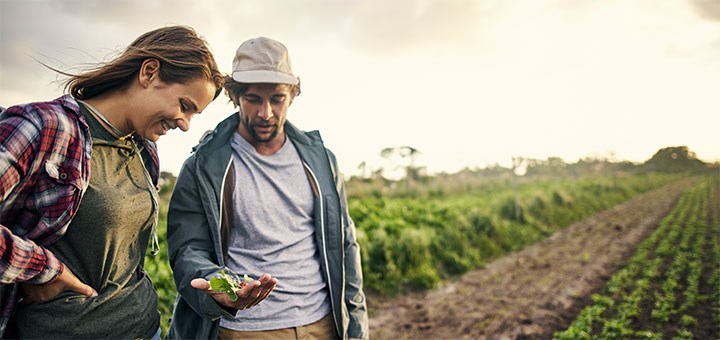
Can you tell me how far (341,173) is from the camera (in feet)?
7.59

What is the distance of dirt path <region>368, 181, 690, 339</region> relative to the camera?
5.42 m

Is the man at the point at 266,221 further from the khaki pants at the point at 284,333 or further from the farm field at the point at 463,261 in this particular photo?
the farm field at the point at 463,261

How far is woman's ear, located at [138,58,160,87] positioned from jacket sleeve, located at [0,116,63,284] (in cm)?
36

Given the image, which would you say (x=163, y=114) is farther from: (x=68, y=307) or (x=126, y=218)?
(x=68, y=307)

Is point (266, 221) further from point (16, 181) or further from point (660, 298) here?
point (660, 298)

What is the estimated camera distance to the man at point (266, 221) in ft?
6.19

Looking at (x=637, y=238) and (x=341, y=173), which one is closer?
(x=341, y=173)

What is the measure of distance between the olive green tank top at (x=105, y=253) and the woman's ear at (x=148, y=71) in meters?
0.19

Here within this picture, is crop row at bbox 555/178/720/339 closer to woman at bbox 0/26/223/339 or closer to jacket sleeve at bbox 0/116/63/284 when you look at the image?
woman at bbox 0/26/223/339

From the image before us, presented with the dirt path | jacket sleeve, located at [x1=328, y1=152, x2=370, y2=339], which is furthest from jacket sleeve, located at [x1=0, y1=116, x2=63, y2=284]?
the dirt path

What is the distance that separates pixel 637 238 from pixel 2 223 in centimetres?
1326

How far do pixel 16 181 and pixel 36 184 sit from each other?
8 cm

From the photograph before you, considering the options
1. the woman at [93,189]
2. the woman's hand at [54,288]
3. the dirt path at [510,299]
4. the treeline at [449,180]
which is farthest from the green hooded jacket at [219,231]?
the treeline at [449,180]

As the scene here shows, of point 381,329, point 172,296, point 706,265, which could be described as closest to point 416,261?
point 381,329
